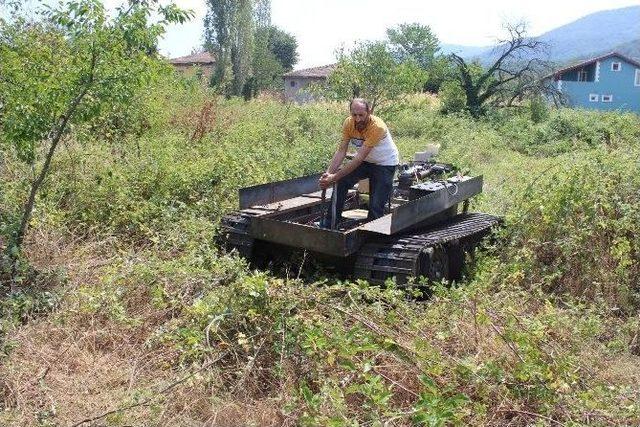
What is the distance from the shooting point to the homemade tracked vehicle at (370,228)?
6.16m

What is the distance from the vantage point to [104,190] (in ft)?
27.0

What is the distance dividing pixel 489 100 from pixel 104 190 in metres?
24.7

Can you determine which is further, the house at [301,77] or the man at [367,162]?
the house at [301,77]

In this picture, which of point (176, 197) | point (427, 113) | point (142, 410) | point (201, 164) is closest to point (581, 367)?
point (142, 410)

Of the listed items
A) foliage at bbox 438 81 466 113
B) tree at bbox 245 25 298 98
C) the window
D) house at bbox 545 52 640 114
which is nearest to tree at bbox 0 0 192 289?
foliage at bbox 438 81 466 113

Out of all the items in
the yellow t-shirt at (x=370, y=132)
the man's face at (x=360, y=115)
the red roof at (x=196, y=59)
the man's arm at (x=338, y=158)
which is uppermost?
the red roof at (x=196, y=59)

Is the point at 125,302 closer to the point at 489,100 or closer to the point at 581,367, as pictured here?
the point at 581,367

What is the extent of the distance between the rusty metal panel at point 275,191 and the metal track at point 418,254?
1475mm

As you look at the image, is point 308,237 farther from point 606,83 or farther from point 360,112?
point 606,83

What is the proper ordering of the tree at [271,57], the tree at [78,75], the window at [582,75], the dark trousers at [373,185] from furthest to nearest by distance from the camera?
the window at [582,75], the tree at [271,57], the dark trousers at [373,185], the tree at [78,75]

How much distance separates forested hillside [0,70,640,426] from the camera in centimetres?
407

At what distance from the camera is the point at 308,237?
6160mm

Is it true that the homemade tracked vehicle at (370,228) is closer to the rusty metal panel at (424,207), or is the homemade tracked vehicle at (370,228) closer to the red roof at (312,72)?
the rusty metal panel at (424,207)

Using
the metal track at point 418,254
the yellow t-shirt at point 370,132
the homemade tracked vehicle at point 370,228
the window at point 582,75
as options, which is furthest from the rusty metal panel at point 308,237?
the window at point 582,75
